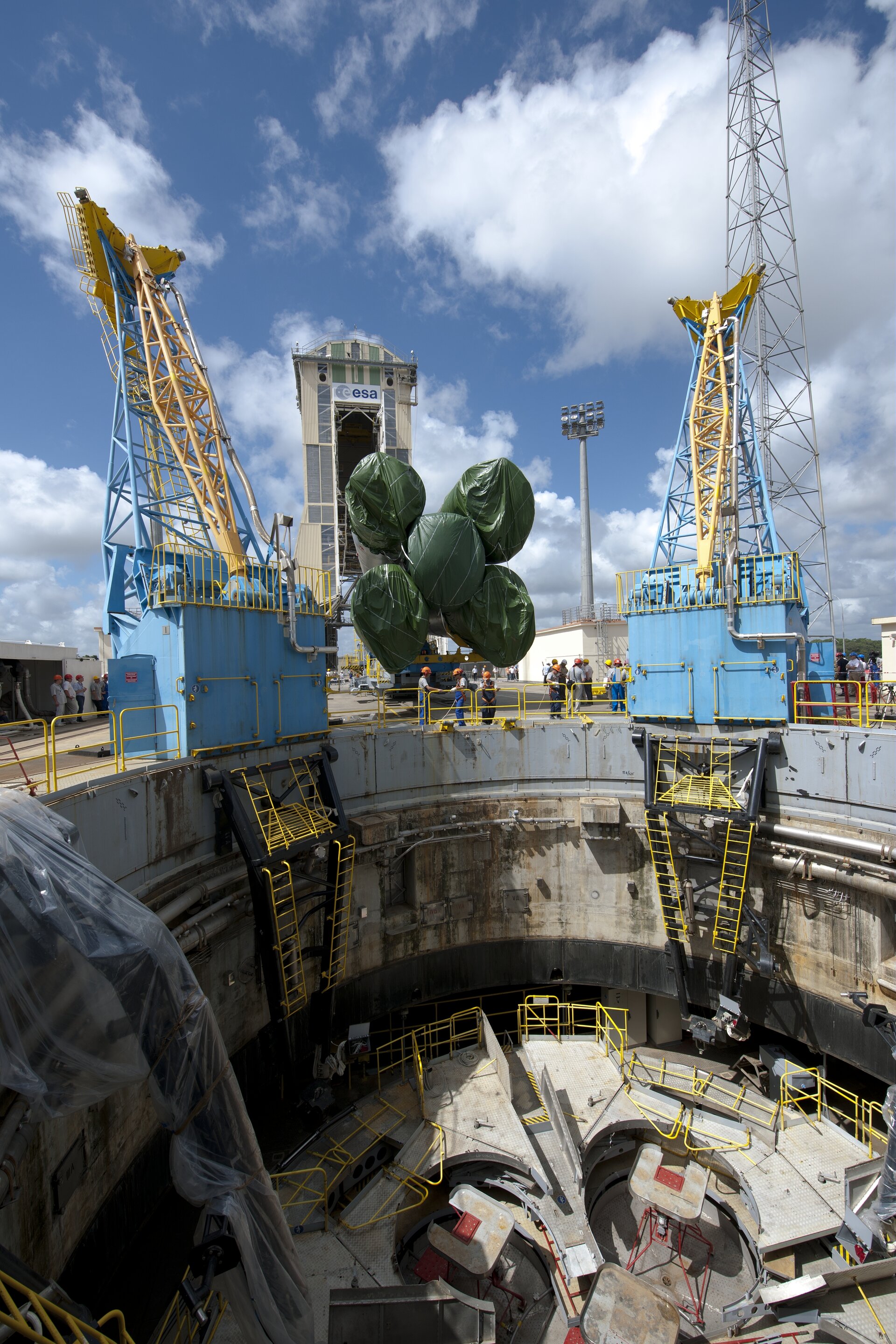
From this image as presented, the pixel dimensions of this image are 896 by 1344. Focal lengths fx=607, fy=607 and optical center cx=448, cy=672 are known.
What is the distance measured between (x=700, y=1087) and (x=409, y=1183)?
5.91 m

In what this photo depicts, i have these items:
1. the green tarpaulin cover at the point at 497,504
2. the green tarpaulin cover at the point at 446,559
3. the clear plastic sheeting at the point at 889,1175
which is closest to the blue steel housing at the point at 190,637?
the green tarpaulin cover at the point at 446,559

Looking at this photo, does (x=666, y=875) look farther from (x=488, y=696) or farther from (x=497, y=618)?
(x=497, y=618)

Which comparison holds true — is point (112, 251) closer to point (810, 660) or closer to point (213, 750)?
point (213, 750)

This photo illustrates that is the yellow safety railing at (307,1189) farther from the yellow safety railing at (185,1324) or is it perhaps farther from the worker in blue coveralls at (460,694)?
the worker in blue coveralls at (460,694)

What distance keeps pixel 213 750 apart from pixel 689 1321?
34.1 feet

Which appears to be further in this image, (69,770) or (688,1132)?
(688,1132)

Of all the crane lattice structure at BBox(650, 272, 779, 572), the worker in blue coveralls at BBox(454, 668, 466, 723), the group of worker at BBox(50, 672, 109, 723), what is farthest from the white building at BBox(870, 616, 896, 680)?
the group of worker at BBox(50, 672, 109, 723)

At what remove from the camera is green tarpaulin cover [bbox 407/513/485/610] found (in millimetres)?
15914

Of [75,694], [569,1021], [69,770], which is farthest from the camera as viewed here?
[75,694]

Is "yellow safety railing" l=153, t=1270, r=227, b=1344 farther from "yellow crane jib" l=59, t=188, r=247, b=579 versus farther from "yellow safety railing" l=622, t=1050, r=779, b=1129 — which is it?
"yellow crane jib" l=59, t=188, r=247, b=579

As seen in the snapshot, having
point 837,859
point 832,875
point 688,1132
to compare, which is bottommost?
point 688,1132

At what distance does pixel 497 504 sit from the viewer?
16.7 metres

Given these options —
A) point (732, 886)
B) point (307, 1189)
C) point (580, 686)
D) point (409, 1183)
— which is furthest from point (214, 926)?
point (580, 686)

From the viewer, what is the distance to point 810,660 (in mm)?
19719
